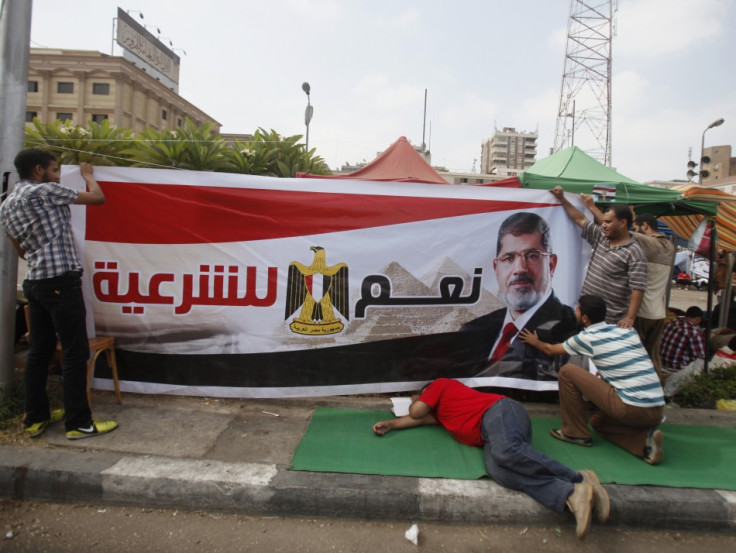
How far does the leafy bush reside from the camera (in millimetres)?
4395

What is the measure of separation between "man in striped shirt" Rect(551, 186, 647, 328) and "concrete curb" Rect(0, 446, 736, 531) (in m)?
1.35

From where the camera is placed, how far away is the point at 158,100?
5403 centimetres

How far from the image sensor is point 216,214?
3.88 meters

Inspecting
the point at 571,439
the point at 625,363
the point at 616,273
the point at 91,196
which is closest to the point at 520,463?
the point at 571,439

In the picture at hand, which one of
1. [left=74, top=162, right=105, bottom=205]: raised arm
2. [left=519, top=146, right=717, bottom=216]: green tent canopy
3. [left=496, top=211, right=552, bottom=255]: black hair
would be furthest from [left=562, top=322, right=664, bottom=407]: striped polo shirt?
[left=74, top=162, right=105, bottom=205]: raised arm

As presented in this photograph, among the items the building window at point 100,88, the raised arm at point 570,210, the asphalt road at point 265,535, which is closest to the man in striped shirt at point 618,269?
the raised arm at point 570,210

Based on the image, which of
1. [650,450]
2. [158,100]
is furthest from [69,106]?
[650,450]

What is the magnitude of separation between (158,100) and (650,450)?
61996 millimetres

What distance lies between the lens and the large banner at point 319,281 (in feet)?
12.7

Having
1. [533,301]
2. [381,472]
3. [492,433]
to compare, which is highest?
[533,301]

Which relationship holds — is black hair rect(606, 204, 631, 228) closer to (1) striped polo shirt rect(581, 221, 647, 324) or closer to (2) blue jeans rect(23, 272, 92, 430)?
(1) striped polo shirt rect(581, 221, 647, 324)

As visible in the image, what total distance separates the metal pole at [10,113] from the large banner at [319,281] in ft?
1.43

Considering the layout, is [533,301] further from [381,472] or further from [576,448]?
[381,472]

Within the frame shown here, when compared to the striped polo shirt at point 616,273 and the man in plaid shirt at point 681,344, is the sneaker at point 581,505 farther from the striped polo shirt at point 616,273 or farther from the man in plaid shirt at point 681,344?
the man in plaid shirt at point 681,344
